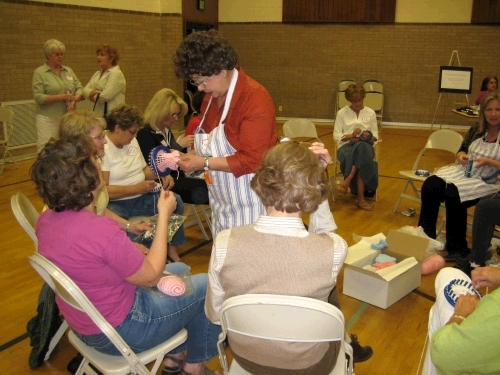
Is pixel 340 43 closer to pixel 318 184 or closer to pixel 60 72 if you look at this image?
pixel 60 72

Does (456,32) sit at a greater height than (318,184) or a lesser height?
greater

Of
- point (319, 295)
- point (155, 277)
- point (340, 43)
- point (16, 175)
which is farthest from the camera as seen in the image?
point (340, 43)

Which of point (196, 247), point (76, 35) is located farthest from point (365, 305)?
point (76, 35)

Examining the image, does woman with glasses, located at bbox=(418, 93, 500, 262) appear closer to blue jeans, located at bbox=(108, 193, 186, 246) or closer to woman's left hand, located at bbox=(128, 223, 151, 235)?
blue jeans, located at bbox=(108, 193, 186, 246)

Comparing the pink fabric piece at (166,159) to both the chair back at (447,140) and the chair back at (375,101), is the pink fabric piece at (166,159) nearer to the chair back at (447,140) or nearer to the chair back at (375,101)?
the chair back at (447,140)

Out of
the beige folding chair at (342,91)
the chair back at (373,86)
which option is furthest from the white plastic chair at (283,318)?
the chair back at (373,86)

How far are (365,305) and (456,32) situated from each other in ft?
29.2

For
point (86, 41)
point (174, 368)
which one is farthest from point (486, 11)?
point (174, 368)

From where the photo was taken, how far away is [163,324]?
1.94 meters

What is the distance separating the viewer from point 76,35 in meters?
7.64

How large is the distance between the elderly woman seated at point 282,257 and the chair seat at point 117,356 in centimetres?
33

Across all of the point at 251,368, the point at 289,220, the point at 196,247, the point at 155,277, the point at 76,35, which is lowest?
the point at 196,247

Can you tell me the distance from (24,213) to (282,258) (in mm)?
1466

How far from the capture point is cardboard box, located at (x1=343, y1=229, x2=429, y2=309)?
3.11 metres
